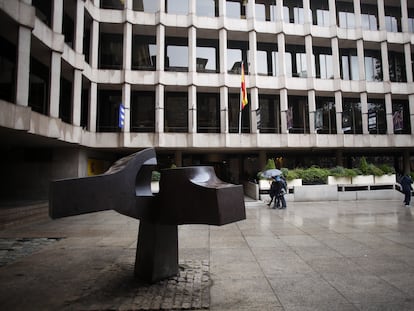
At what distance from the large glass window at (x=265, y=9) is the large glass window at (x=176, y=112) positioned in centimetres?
1012

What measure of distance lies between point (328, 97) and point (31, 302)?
26.9m

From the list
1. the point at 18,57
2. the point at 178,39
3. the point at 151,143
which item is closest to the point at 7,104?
the point at 18,57

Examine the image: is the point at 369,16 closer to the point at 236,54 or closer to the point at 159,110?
the point at 236,54

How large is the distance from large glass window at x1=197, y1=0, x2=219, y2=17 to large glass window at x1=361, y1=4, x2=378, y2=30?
14.2 m

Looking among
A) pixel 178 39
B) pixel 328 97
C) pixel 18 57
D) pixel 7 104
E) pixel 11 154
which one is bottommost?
pixel 11 154

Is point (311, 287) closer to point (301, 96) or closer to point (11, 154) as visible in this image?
point (11, 154)

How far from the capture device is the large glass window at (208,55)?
944 inches

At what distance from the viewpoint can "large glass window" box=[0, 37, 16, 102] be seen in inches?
548

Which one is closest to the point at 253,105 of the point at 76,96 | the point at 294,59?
the point at 294,59

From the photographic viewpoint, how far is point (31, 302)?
13.7ft

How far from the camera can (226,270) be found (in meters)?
5.57

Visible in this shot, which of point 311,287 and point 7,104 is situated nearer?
point 311,287

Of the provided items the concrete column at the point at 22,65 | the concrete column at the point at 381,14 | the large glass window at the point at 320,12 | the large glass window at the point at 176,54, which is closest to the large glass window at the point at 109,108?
the large glass window at the point at 176,54

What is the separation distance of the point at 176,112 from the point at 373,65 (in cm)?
1940
